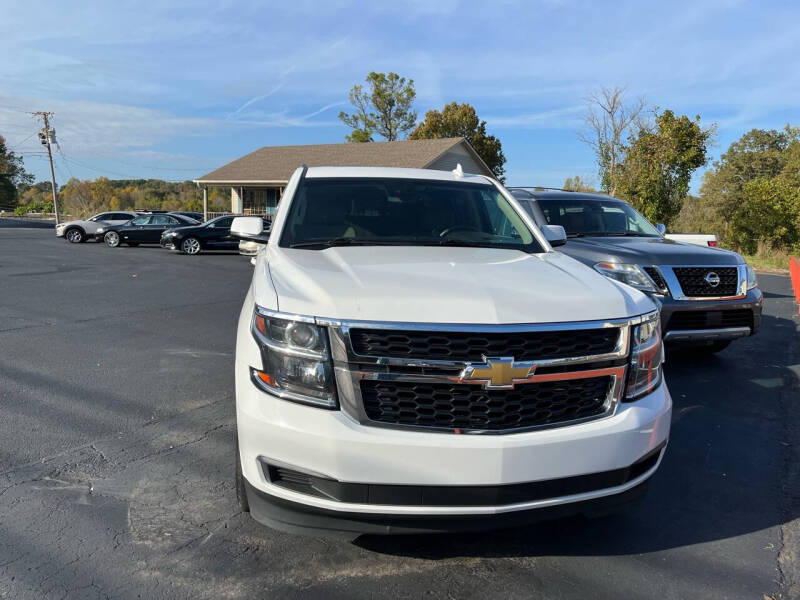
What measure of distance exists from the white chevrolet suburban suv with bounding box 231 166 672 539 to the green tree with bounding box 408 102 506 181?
48485 mm

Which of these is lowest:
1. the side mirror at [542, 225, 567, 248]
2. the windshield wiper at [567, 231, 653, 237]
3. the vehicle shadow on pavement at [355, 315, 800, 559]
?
the vehicle shadow on pavement at [355, 315, 800, 559]

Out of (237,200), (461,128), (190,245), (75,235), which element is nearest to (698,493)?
(190,245)

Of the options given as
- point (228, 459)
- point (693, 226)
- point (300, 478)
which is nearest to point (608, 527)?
point (300, 478)

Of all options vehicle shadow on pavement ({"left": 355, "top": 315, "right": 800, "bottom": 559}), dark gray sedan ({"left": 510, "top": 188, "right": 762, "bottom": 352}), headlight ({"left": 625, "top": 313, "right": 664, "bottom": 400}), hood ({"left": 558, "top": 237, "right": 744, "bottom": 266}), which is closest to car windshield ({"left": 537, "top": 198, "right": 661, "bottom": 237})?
hood ({"left": 558, "top": 237, "right": 744, "bottom": 266})

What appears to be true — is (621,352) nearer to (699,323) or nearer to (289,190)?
(289,190)

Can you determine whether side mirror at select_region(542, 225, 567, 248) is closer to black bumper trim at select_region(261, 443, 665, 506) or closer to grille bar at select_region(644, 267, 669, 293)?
grille bar at select_region(644, 267, 669, 293)

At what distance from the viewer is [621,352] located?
2461mm

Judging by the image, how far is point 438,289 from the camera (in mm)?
2436

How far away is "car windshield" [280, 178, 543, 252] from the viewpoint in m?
3.66

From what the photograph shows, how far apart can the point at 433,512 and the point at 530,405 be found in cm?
57

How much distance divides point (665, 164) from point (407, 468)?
27.7 metres

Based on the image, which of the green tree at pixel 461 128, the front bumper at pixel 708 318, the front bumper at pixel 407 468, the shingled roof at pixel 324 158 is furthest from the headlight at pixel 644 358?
the green tree at pixel 461 128

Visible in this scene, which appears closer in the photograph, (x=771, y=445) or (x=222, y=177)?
(x=771, y=445)

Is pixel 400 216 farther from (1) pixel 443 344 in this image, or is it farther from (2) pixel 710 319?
(2) pixel 710 319
